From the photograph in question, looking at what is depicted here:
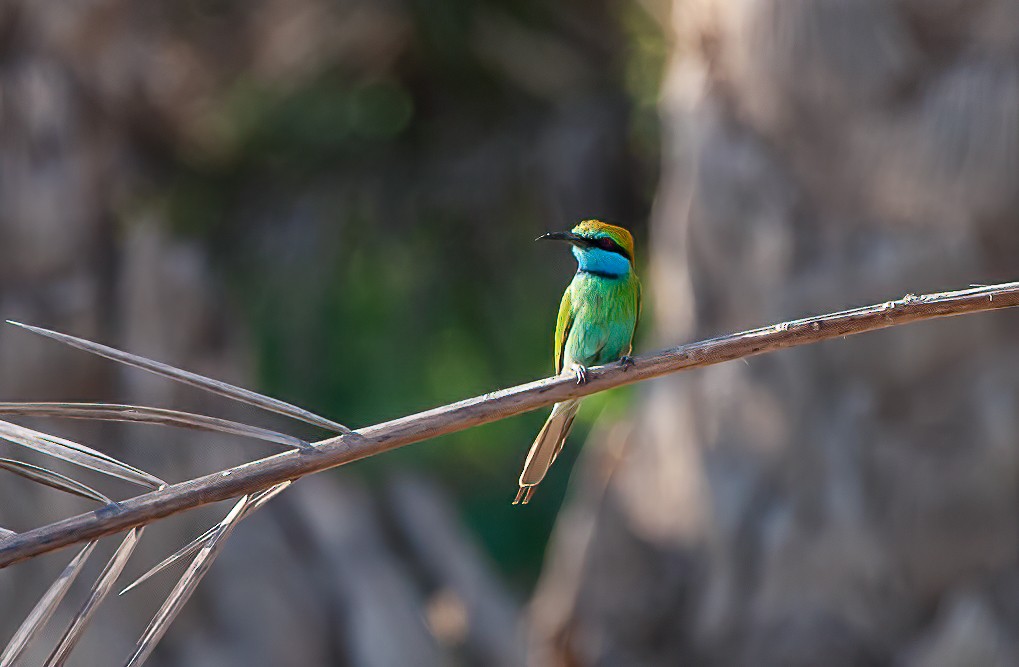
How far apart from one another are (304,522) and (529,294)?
5.42ft

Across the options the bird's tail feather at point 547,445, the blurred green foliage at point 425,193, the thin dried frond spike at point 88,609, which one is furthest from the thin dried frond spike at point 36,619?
the blurred green foliage at point 425,193

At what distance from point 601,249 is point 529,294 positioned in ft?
10.9

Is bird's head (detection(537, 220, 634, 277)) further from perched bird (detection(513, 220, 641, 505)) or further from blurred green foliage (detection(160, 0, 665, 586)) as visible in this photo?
blurred green foliage (detection(160, 0, 665, 586))

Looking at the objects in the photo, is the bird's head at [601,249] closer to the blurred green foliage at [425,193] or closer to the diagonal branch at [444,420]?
the diagonal branch at [444,420]

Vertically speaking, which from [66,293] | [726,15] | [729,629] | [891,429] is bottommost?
[729,629]

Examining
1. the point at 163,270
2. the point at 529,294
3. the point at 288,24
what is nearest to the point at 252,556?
the point at 163,270

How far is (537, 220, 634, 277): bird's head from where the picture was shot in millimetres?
2945

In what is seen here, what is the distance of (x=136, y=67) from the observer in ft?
18.4

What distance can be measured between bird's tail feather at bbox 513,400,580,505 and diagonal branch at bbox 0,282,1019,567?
54cm

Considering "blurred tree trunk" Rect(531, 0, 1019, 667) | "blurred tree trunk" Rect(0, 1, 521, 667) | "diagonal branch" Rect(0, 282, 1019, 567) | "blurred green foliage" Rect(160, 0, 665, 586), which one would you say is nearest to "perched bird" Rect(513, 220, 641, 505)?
"diagonal branch" Rect(0, 282, 1019, 567)

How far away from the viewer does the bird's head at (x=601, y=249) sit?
Answer: 2.95m

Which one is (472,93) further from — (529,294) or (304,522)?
(304,522)

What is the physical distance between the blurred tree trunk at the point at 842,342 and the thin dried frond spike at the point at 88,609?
3.44 meters

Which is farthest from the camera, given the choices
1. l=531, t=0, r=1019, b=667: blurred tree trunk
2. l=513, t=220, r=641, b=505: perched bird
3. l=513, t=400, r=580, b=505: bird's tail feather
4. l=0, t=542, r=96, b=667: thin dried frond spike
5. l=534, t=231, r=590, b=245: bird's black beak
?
l=531, t=0, r=1019, b=667: blurred tree trunk
